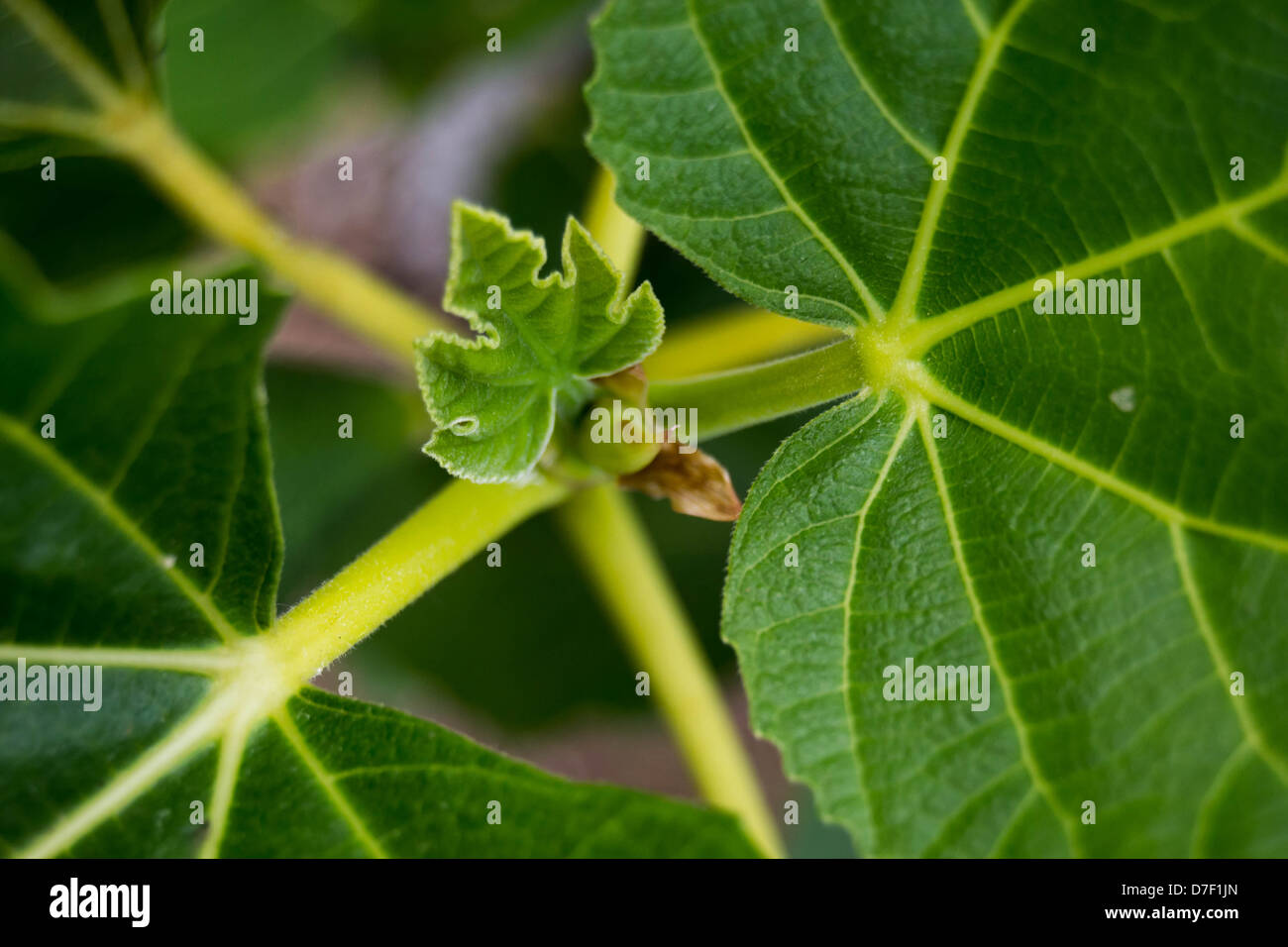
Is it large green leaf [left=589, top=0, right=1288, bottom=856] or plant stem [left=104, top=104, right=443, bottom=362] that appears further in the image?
plant stem [left=104, top=104, right=443, bottom=362]

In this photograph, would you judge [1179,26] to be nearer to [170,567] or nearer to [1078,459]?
[1078,459]

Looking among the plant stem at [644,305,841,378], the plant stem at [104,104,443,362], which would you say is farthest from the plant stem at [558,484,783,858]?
the plant stem at [104,104,443,362]

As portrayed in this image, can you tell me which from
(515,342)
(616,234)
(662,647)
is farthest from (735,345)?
(515,342)

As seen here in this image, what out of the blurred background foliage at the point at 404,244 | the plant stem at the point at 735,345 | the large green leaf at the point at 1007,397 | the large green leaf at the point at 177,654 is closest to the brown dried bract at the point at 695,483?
the large green leaf at the point at 1007,397

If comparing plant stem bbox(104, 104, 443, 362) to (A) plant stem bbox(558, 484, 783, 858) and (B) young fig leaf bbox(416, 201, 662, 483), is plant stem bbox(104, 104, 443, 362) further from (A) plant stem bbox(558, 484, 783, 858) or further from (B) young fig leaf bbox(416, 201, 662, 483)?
(B) young fig leaf bbox(416, 201, 662, 483)

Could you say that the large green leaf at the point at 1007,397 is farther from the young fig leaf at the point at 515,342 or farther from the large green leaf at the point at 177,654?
the large green leaf at the point at 177,654

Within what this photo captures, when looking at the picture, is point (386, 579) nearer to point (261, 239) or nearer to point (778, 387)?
point (778, 387)
